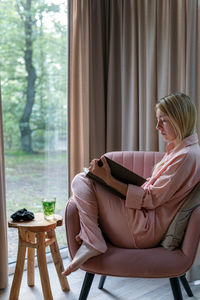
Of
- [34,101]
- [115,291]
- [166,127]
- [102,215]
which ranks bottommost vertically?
[115,291]

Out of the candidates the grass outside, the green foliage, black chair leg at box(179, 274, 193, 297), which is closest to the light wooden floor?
black chair leg at box(179, 274, 193, 297)

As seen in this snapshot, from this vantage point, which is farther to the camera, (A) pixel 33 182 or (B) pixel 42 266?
(A) pixel 33 182

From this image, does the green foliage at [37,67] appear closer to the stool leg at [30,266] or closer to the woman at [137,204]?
the stool leg at [30,266]

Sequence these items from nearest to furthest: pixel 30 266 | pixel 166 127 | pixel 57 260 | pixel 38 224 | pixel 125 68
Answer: pixel 166 127, pixel 38 224, pixel 57 260, pixel 30 266, pixel 125 68

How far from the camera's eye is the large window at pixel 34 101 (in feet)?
8.21

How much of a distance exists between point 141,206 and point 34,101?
1.21m

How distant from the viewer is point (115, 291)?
89.4 inches

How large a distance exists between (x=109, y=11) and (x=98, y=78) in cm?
51

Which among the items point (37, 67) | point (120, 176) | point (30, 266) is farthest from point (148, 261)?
point (37, 67)

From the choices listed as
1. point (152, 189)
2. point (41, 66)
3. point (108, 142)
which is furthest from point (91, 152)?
point (152, 189)

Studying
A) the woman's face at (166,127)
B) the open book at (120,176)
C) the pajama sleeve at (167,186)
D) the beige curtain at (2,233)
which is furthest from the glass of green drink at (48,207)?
the woman's face at (166,127)

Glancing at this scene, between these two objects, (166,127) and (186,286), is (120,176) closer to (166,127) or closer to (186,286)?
(166,127)

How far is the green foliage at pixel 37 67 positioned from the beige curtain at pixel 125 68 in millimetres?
115

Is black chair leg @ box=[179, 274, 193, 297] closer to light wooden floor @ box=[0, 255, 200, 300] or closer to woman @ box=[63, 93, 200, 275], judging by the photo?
light wooden floor @ box=[0, 255, 200, 300]
